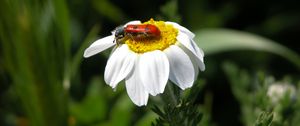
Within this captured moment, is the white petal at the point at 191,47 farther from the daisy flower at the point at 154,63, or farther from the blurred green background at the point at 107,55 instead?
the blurred green background at the point at 107,55

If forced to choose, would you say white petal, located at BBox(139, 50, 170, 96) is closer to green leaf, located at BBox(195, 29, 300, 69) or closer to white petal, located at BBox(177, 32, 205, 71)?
white petal, located at BBox(177, 32, 205, 71)

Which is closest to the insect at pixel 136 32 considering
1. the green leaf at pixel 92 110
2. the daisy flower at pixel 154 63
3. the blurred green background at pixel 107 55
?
the daisy flower at pixel 154 63

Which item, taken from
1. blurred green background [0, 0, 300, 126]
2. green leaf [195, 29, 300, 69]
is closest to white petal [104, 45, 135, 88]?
blurred green background [0, 0, 300, 126]

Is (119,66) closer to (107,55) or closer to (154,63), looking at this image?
(154,63)

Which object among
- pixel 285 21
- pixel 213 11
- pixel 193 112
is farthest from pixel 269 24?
pixel 193 112

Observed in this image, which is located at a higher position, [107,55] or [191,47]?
[107,55]

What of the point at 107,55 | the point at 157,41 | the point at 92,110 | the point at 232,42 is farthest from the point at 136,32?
the point at 232,42
